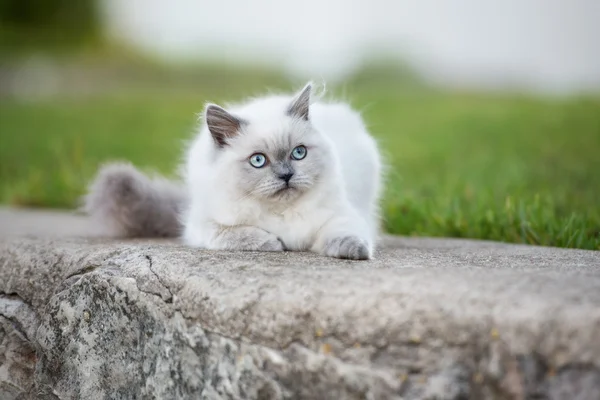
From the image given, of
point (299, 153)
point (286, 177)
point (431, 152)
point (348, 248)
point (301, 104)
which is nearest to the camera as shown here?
point (348, 248)

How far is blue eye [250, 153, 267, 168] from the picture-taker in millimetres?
2947

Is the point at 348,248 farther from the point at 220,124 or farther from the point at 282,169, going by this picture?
the point at 220,124

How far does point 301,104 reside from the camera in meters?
3.11

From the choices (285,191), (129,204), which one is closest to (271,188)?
(285,191)

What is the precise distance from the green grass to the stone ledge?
4.33 feet

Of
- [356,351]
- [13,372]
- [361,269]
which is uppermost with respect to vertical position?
[361,269]

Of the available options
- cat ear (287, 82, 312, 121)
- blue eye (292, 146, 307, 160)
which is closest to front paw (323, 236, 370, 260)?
blue eye (292, 146, 307, 160)

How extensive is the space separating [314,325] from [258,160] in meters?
1.07

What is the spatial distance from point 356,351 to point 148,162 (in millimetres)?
6336

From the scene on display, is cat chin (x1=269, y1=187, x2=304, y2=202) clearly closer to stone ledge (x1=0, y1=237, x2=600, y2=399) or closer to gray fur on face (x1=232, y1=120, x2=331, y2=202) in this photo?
gray fur on face (x1=232, y1=120, x2=331, y2=202)

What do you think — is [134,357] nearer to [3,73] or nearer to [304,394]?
[304,394]

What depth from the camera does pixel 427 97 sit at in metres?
12.2

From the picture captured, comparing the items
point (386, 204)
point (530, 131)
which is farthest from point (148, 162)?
point (530, 131)

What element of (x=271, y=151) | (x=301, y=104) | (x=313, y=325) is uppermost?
(x=301, y=104)
